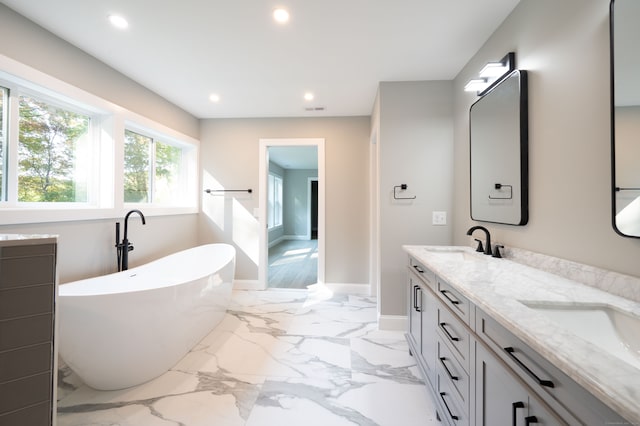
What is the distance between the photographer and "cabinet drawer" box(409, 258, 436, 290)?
1.60 m

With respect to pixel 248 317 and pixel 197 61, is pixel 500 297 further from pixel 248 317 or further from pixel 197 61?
pixel 197 61

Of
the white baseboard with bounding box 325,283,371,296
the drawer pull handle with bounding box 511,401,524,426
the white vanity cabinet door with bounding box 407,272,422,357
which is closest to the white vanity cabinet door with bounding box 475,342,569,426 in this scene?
the drawer pull handle with bounding box 511,401,524,426

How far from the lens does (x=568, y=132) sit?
126 centimetres

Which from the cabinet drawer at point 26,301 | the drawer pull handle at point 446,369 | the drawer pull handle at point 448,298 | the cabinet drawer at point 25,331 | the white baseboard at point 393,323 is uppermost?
the cabinet drawer at point 26,301

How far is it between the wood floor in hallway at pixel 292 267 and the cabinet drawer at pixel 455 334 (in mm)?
2678

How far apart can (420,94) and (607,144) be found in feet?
5.82

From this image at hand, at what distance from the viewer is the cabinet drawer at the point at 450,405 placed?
113cm

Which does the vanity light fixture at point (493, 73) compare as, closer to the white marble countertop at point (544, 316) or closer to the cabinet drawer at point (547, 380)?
the white marble countertop at point (544, 316)

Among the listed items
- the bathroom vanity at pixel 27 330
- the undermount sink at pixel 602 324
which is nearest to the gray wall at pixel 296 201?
the bathroom vanity at pixel 27 330

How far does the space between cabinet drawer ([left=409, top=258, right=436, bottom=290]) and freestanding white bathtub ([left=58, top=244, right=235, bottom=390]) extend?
5.73 feet

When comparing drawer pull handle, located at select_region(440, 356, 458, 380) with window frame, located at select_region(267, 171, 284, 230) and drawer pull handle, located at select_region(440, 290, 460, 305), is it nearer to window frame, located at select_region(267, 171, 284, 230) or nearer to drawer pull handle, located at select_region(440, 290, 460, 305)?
drawer pull handle, located at select_region(440, 290, 460, 305)

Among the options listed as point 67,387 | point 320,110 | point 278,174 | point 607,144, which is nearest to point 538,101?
point 607,144

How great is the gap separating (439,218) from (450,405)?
5.50 ft

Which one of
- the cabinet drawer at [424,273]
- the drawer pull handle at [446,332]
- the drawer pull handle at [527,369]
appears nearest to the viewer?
the drawer pull handle at [527,369]
